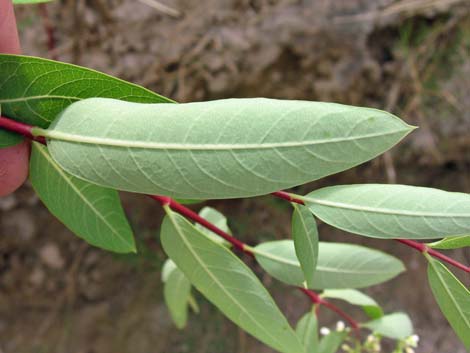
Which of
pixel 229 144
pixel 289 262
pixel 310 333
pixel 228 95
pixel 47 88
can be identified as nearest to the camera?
pixel 229 144

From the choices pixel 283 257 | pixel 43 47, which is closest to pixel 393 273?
pixel 283 257

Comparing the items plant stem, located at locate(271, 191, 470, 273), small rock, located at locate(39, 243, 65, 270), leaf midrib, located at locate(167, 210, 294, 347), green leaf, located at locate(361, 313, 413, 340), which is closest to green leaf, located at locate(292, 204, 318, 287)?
plant stem, located at locate(271, 191, 470, 273)

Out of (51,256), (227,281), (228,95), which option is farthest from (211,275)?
(51,256)

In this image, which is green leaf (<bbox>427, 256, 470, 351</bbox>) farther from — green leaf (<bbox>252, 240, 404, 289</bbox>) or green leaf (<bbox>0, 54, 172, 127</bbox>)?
green leaf (<bbox>0, 54, 172, 127</bbox>)

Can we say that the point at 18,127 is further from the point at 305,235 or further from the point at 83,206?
the point at 305,235

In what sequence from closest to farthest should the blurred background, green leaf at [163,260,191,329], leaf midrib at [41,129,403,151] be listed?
1. leaf midrib at [41,129,403,151]
2. green leaf at [163,260,191,329]
3. the blurred background

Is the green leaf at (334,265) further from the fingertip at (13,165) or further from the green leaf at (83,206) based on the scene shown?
the fingertip at (13,165)
